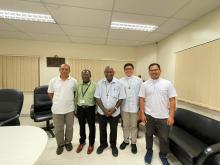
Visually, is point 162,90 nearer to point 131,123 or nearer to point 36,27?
point 131,123

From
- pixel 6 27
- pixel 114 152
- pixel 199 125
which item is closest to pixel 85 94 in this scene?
pixel 114 152

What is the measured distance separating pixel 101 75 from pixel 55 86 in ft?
8.93

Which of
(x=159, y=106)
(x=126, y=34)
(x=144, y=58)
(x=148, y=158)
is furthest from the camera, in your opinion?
(x=144, y=58)

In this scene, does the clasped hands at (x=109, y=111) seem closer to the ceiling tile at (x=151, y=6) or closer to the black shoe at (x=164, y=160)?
the black shoe at (x=164, y=160)

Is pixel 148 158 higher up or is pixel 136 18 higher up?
pixel 136 18

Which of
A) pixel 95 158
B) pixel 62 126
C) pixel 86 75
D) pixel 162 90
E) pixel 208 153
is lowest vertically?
pixel 95 158

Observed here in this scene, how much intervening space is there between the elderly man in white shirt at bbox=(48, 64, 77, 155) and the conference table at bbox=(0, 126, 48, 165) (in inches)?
34.6

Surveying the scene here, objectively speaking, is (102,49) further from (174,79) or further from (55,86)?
(55,86)

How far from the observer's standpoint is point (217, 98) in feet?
8.00

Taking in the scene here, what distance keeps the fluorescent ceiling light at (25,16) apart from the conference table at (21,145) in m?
2.15

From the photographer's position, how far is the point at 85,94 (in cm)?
257

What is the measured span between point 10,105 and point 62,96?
2.83 ft

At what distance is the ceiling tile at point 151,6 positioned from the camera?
2219 mm

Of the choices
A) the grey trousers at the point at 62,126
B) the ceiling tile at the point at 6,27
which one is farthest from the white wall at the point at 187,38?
the ceiling tile at the point at 6,27
